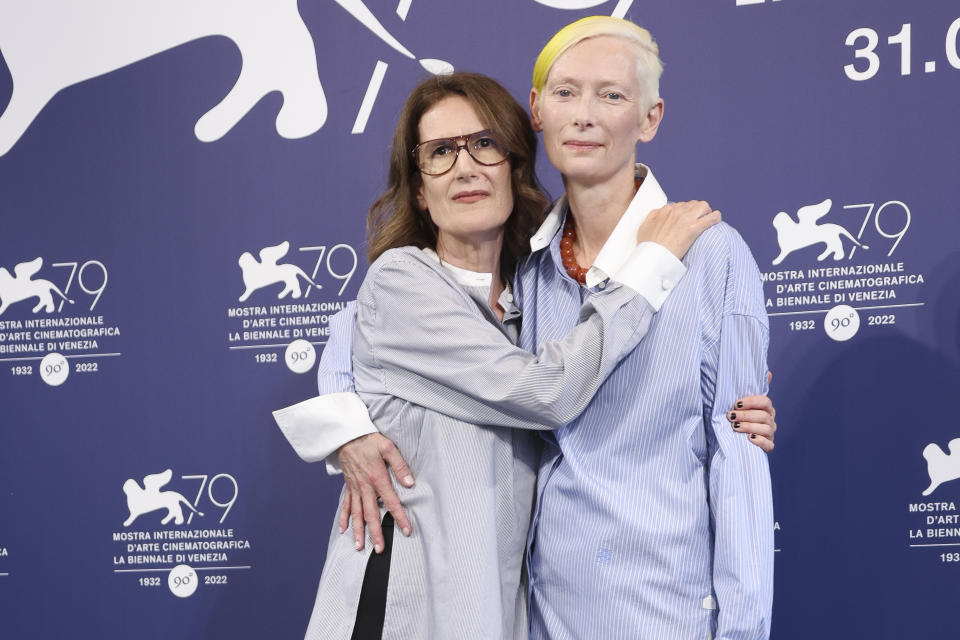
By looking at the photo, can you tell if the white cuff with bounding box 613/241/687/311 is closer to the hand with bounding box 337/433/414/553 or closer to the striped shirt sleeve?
the striped shirt sleeve

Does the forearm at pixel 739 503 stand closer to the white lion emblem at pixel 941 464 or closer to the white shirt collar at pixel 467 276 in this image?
the white shirt collar at pixel 467 276

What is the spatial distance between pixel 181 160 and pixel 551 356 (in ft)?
5.91

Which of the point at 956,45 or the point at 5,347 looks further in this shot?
the point at 5,347

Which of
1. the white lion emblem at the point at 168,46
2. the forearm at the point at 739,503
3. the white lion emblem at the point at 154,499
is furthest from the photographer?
the white lion emblem at the point at 154,499

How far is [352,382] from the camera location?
2.12 meters

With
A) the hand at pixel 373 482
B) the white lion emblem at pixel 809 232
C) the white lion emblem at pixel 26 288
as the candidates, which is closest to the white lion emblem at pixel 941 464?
the white lion emblem at pixel 809 232

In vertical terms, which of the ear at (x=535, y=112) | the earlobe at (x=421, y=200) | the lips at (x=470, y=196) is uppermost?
the ear at (x=535, y=112)

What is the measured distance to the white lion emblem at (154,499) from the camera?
310 centimetres

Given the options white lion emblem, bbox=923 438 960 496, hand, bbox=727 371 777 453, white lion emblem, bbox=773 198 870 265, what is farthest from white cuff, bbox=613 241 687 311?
white lion emblem, bbox=923 438 960 496

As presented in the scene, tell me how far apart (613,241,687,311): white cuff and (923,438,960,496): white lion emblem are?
49.7 inches

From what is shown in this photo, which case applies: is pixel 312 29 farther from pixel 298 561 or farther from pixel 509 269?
pixel 298 561

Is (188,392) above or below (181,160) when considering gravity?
below

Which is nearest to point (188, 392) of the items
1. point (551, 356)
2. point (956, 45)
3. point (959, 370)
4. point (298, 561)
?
point (298, 561)

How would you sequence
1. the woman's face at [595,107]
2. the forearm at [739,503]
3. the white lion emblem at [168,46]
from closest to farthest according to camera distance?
the forearm at [739,503] → the woman's face at [595,107] → the white lion emblem at [168,46]
